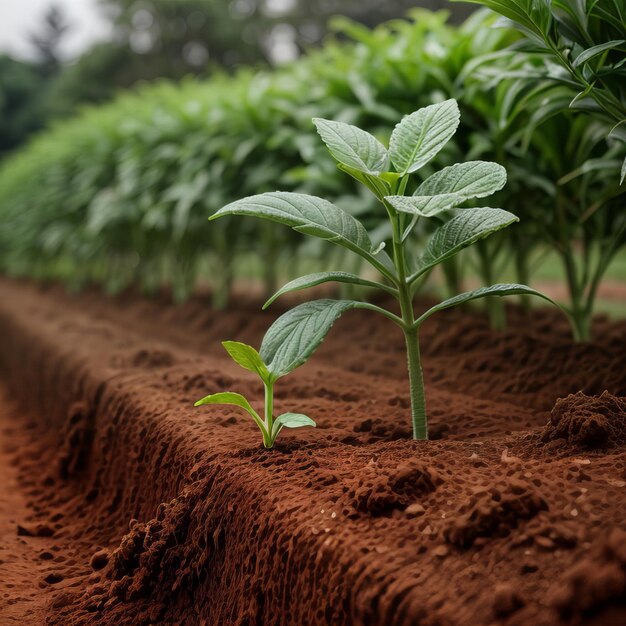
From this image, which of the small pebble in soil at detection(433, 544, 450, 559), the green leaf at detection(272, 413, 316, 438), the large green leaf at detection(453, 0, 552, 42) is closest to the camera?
the small pebble in soil at detection(433, 544, 450, 559)

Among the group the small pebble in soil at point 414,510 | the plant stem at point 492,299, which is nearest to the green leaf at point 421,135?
the small pebble in soil at point 414,510

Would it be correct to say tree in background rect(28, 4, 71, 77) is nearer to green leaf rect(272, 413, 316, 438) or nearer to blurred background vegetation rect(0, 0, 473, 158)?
blurred background vegetation rect(0, 0, 473, 158)

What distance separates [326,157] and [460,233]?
145 centimetres

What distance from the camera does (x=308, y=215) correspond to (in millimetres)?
1101

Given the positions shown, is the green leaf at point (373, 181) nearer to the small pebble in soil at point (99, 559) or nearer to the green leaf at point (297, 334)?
the green leaf at point (297, 334)

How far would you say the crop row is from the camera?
189 cm

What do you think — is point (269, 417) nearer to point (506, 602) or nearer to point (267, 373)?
point (267, 373)

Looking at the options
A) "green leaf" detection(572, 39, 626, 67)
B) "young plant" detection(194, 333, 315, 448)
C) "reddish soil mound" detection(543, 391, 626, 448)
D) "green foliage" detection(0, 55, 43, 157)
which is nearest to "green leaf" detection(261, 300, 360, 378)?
"young plant" detection(194, 333, 315, 448)

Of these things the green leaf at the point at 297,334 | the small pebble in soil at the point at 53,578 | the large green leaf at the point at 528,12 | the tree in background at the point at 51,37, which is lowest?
the small pebble in soil at the point at 53,578

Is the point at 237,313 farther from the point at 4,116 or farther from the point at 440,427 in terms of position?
the point at 4,116

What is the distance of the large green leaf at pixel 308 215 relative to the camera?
Answer: 3.41 ft

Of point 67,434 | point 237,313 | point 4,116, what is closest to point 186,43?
point 4,116

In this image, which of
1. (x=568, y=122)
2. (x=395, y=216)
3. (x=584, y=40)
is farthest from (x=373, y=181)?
(x=568, y=122)

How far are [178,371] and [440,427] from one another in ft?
2.44
